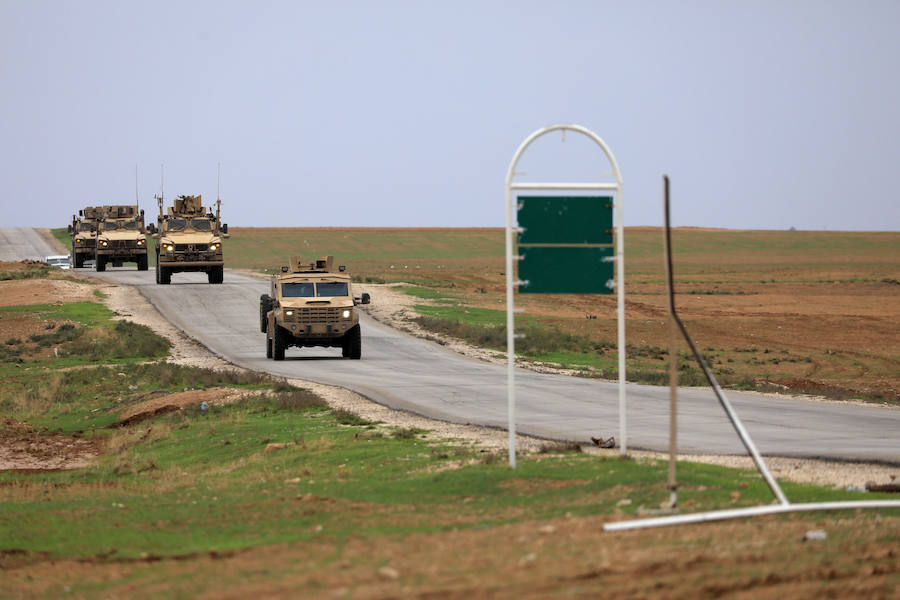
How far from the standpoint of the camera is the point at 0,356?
37.3 meters

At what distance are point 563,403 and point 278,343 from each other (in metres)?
12.3

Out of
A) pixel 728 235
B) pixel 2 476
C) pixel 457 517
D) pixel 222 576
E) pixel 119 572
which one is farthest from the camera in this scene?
pixel 728 235

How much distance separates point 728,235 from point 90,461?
432 feet

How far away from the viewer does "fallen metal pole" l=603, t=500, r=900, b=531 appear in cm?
1005

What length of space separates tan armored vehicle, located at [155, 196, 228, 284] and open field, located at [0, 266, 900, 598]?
30.7 metres

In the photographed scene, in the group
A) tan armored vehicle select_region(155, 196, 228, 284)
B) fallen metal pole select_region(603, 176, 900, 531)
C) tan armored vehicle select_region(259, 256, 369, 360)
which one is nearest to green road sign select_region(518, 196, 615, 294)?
fallen metal pole select_region(603, 176, 900, 531)

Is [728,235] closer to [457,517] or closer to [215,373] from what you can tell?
[215,373]

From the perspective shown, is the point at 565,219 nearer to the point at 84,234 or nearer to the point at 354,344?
the point at 354,344

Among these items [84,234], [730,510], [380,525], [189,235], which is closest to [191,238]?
[189,235]

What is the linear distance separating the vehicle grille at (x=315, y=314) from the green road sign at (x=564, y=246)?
19.6 m

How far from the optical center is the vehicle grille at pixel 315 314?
32719 mm

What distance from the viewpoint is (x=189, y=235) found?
173ft

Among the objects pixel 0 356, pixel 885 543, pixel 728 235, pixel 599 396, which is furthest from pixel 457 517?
pixel 728 235

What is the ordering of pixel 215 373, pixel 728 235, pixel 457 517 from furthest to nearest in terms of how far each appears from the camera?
pixel 728 235 → pixel 215 373 → pixel 457 517
